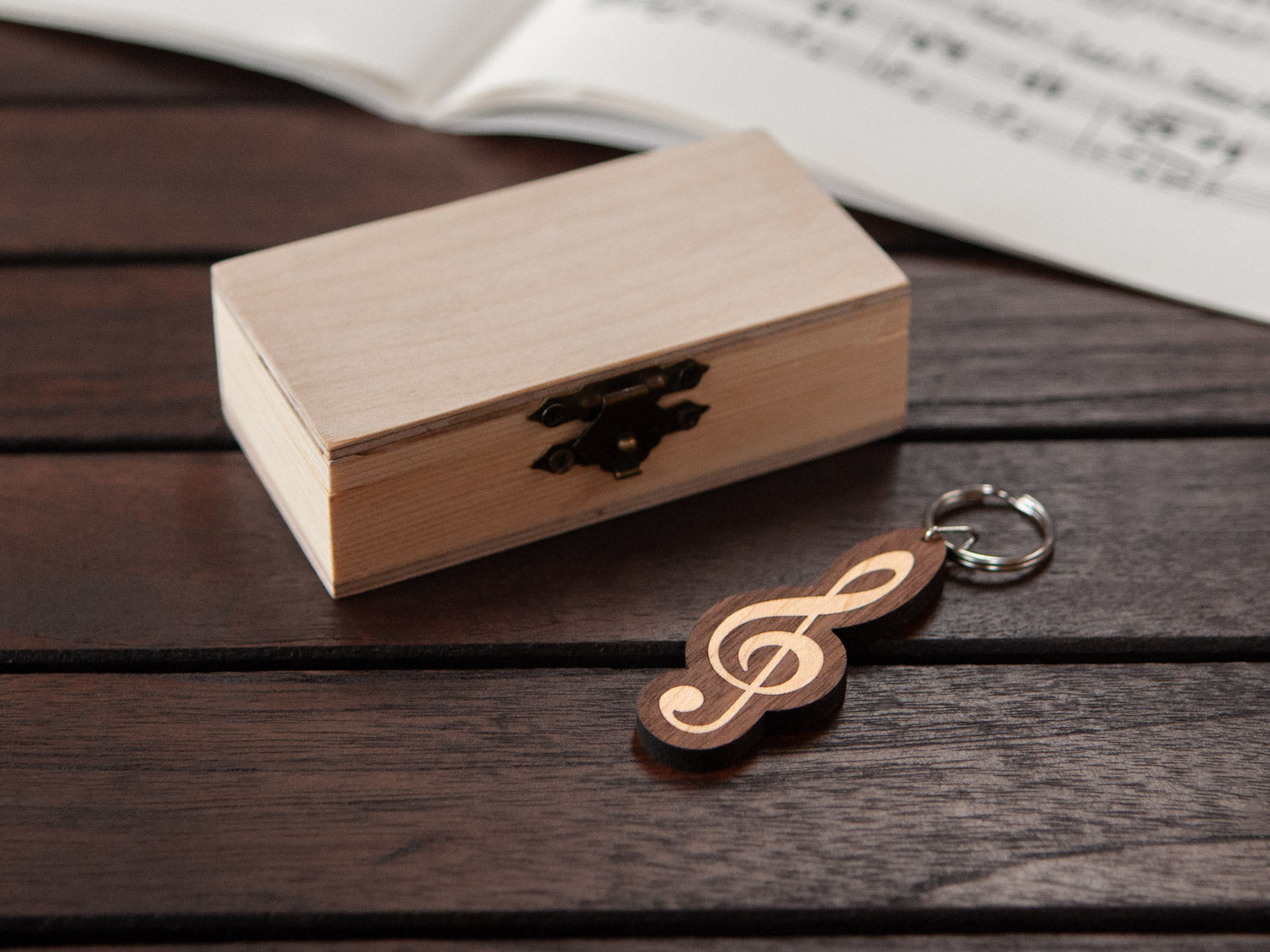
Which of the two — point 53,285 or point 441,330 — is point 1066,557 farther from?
point 53,285

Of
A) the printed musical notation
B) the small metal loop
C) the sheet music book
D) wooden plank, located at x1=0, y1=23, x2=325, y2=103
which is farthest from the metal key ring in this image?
wooden plank, located at x1=0, y1=23, x2=325, y2=103

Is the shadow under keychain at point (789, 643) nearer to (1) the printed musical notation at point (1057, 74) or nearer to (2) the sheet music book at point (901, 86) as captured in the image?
(2) the sheet music book at point (901, 86)

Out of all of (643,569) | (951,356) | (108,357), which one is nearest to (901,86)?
(951,356)

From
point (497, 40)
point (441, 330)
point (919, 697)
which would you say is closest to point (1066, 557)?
point (919, 697)

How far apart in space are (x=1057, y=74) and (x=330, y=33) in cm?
69

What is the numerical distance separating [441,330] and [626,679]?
249 millimetres

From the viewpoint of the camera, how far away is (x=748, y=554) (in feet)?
3.09

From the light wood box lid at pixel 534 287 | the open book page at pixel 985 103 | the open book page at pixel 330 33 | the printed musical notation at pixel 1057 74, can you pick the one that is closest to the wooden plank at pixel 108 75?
the open book page at pixel 330 33

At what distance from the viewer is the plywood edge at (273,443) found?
2.89 ft

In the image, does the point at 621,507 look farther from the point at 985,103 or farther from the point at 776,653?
the point at 985,103

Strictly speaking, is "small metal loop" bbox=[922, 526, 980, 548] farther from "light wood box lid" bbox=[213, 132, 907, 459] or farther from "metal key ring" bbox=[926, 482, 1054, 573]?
"light wood box lid" bbox=[213, 132, 907, 459]

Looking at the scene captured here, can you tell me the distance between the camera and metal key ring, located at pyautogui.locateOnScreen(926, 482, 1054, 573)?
36.2 inches

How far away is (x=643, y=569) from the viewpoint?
0.93 m

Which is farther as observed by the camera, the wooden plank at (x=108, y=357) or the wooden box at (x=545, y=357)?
the wooden plank at (x=108, y=357)
